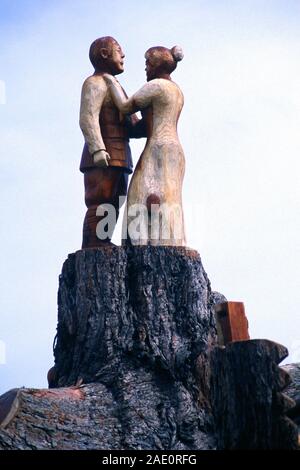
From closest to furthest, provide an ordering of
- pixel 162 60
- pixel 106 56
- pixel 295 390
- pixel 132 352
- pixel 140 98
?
pixel 132 352
pixel 295 390
pixel 140 98
pixel 162 60
pixel 106 56

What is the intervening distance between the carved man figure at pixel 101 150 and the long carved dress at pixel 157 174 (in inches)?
5.5

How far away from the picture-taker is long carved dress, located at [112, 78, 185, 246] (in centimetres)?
670

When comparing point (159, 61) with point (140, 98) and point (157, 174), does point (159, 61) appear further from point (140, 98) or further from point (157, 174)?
point (157, 174)

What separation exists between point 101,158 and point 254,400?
222 cm

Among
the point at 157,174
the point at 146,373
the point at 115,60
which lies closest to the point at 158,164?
the point at 157,174

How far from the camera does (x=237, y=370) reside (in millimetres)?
5762

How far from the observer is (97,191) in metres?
7.03

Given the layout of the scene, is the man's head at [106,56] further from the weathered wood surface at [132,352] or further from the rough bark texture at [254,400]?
the rough bark texture at [254,400]

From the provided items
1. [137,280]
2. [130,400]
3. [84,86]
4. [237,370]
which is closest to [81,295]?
[137,280]

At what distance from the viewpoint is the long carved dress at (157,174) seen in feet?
22.0

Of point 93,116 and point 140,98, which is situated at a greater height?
point 140,98

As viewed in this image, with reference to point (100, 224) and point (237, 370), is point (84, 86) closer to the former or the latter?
point (100, 224)

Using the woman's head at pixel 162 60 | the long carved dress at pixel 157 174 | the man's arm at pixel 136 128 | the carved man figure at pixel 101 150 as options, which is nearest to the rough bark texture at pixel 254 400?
the long carved dress at pixel 157 174

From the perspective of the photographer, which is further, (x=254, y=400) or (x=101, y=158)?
(x=101, y=158)
